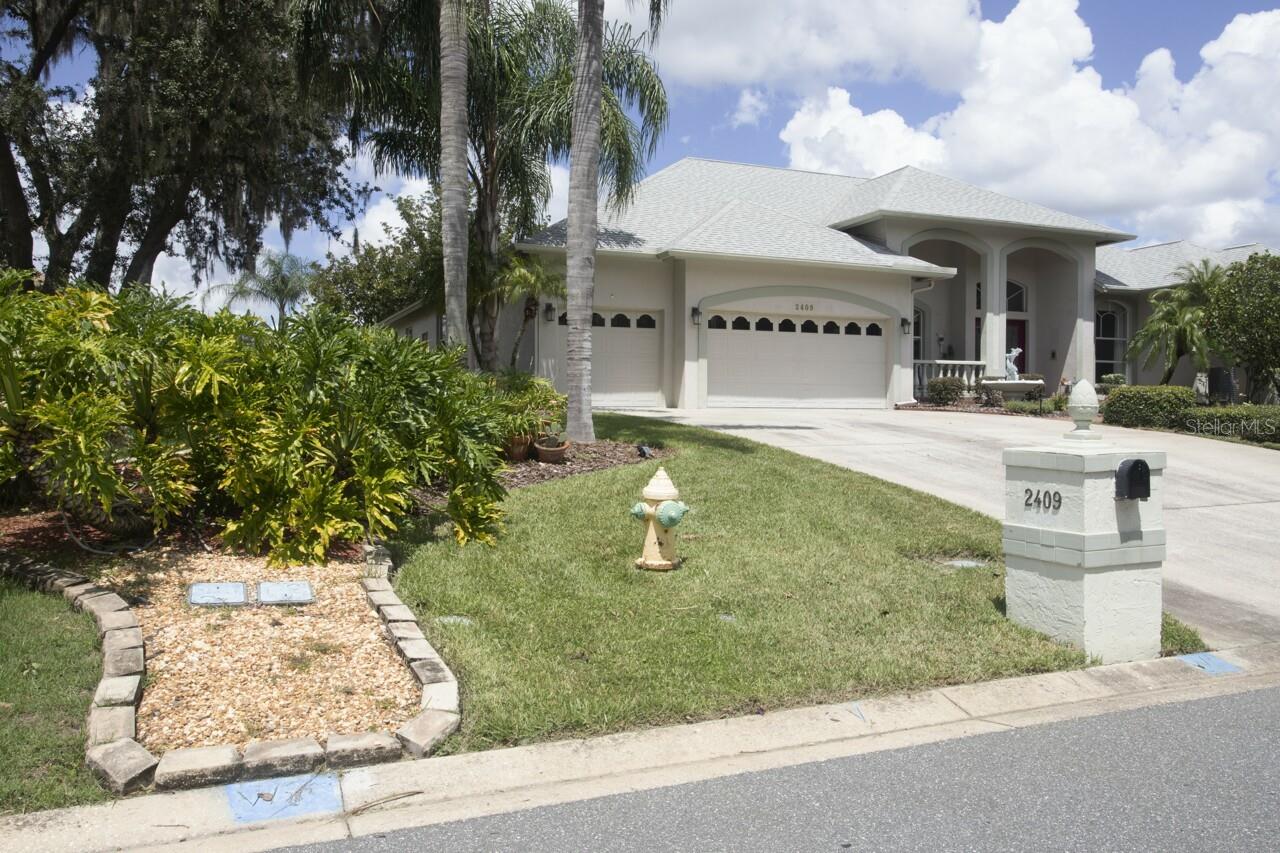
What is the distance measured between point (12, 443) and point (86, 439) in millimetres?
1225

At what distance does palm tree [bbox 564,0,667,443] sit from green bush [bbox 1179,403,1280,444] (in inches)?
474

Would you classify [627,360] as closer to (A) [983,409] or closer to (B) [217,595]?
(A) [983,409]

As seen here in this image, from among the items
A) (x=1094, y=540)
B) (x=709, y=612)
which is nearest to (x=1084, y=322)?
(x=1094, y=540)

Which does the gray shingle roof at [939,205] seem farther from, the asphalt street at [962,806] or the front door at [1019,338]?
the asphalt street at [962,806]

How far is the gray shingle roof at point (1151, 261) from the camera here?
92.8 ft

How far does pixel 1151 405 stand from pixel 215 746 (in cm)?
1838

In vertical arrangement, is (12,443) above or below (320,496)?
above

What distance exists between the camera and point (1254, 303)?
18.6 metres

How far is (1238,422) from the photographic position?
1686 centimetres

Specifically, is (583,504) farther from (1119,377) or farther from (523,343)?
(1119,377)

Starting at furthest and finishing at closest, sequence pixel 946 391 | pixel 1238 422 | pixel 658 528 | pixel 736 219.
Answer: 1. pixel 946 391
2. pixel 736 219
3. pixel 1238 422
4. pixel 658 528

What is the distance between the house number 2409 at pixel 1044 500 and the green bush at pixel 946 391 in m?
18.4

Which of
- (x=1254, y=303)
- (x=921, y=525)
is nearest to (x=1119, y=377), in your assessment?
(x=1254, y=303)

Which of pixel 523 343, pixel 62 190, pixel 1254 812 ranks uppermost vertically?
pixel 62 190
